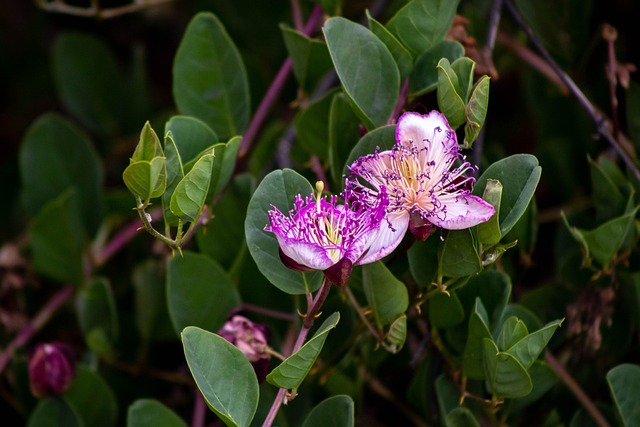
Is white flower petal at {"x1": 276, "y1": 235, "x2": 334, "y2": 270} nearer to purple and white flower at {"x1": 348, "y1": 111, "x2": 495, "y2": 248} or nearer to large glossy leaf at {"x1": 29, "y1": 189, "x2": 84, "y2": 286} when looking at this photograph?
purple and white flower at {"x1": 348, "y1": 111, "x2": 495, "y2": 248}

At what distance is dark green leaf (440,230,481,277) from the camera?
0.90 metres

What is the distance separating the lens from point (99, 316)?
53.2 inches

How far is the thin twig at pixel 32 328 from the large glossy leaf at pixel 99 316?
8 centimetres

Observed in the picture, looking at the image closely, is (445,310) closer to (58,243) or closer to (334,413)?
(334,413)

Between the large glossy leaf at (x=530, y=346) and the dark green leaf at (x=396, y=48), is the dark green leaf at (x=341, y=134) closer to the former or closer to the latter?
the dark green leaf at (x=396, y=48)

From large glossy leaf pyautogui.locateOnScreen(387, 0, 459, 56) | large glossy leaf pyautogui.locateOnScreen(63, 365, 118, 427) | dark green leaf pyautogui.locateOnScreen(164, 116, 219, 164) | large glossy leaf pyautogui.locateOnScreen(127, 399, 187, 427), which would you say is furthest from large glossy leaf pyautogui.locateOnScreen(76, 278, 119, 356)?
large glossy leaf pyautogui.locateOnScreen(387, 0, 459, 56)

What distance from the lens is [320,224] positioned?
34.8 inches

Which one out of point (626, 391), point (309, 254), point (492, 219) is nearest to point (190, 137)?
point (309, 254)

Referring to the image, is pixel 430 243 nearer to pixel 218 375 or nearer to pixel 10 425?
pixel 218 375

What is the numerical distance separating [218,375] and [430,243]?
0.28 metres

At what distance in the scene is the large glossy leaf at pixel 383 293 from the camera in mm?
933

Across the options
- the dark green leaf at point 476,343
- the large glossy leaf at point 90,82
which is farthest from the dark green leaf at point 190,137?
the large glossy leaf at point 90,82

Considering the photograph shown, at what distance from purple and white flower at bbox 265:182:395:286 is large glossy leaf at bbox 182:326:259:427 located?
110mm

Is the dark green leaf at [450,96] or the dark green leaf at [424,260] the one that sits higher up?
the dark green leaf at [450,96]
